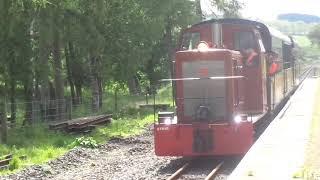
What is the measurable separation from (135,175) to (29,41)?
11.3m

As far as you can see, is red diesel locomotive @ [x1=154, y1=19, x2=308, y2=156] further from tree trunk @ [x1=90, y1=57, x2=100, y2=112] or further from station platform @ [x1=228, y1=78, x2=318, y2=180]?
tree trunk @ [x1=90, y1=57, x2=100, y2=112]

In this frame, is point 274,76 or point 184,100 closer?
point 184,100

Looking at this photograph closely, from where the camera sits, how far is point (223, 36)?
52.5 ft

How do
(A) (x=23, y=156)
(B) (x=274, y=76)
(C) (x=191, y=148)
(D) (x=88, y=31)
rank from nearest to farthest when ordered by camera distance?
(C) (x=191, y=148)
(A) (x=23, y=156)
(B) (x=274, y=76)
(D) (x=88, y=31)

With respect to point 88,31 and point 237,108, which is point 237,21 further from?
point 88,31

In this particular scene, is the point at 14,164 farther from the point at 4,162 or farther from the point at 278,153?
the point at 278,153

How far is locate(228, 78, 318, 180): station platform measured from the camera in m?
9.91

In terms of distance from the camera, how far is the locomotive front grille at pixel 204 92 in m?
14.1

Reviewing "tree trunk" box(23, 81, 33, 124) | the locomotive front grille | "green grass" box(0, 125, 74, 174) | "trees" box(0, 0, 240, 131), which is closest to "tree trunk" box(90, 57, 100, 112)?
"trees" box(0, 0, 240, 131)

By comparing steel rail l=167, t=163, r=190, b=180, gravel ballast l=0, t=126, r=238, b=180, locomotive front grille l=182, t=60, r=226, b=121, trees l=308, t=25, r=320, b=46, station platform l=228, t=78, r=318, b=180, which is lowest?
gravel ballast l=0, t=126, r=238, b=180

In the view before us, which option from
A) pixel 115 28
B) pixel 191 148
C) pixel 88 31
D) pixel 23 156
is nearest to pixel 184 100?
pixel 191 148

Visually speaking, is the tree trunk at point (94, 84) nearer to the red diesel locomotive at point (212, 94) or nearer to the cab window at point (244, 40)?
the red diesel locomotive at point (212, 94)

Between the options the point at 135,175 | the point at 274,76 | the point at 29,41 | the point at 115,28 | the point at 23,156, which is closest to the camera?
the point at 135,175

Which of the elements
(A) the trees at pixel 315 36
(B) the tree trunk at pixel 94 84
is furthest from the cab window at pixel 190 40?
(A) the trees at pixel 315 36
